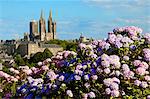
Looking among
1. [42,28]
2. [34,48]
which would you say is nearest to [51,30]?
[42,28]

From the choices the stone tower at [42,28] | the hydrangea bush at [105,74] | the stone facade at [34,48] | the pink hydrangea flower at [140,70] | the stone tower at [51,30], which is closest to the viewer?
the hydrangea bush at [105,74]

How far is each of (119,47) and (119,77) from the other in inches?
26.6

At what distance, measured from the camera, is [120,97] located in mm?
8555

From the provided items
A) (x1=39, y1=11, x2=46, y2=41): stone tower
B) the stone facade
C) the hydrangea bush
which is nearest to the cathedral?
(x1=39, y1=11, x2=46, y2=41): stone tower

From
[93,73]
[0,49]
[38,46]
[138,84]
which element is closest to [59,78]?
[93,73]

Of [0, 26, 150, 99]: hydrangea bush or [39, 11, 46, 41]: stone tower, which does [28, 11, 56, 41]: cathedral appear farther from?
[0, 26, 150, 99]: hydrangea bush

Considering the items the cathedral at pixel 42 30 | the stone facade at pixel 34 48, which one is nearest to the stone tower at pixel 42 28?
the cathedral at pixel 42 30

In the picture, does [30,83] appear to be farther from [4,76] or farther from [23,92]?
[4,76]

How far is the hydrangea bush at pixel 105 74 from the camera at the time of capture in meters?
8.59

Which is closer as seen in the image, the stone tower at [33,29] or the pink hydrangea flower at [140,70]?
the pink hydrangea flower at [140,70]

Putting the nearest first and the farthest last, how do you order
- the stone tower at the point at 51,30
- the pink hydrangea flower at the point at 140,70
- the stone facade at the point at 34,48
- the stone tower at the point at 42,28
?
the pink hydrangea flower at the point at 140,70 < the stone facade at the point at 34,48 < the stone tower at the point at 42,28 < the stone tower at the point at 51,30

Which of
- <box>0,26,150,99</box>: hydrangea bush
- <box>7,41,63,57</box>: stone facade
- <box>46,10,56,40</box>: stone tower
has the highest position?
<box>0,26,150,99</box>: hydrangea bush

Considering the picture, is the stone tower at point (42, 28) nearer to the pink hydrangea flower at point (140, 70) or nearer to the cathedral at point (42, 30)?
the cathedral at point (42, 30)

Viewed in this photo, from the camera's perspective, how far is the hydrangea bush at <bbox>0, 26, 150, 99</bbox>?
8.59 meters
